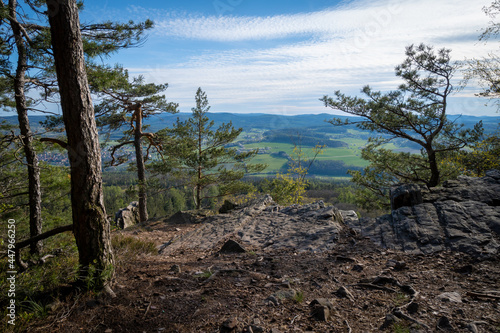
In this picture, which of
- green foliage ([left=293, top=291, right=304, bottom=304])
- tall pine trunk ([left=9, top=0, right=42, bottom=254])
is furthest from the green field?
green foliage ([left=293, top=291, right=304, bottom=304])

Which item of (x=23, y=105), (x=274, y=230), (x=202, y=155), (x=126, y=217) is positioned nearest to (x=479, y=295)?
(x=274, y=230)

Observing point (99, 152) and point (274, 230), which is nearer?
point (99, 152)

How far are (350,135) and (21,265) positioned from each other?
201 m

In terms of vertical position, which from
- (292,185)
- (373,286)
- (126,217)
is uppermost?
(373,286)

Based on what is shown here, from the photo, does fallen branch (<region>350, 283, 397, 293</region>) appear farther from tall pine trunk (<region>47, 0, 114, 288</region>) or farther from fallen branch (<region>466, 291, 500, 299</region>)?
tall pine trunk (<region>47, 0, 114, 288</region>)

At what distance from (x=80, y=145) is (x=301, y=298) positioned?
3.69 m

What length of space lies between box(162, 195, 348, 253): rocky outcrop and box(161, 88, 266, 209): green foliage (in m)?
5.84

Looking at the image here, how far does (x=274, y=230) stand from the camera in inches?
301

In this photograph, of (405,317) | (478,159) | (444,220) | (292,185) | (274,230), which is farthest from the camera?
(292,185)

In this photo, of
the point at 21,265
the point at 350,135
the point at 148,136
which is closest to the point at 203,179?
the point at 148,136

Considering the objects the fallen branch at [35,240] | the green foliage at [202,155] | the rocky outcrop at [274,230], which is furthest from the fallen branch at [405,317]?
the green foliage at [202,155]

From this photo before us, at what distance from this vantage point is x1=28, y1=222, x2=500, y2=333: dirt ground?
2922mm

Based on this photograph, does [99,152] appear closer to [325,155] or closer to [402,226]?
[402,226]

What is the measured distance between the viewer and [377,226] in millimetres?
6668
